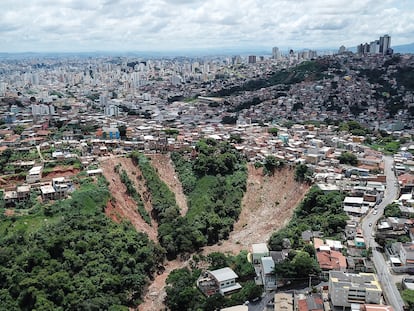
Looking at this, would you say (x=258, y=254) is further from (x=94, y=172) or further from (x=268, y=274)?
(x=94, y=172)

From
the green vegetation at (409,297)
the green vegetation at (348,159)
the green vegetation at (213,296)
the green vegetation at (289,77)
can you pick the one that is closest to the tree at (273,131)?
the green vegetation at (348,159)

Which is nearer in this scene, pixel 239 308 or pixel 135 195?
pixel 239 308

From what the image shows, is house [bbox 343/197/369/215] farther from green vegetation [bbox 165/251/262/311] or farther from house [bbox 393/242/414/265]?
green vegetation [bbox 165/251/262/311]

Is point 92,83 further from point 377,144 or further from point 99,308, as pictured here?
point 99,308

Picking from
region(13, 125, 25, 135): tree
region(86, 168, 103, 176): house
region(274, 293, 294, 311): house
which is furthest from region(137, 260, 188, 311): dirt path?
region(13, 125, 25, 135): tree

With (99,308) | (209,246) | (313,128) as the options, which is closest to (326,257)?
(209,246)

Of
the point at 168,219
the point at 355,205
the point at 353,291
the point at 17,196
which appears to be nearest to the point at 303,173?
the point at 355,205
